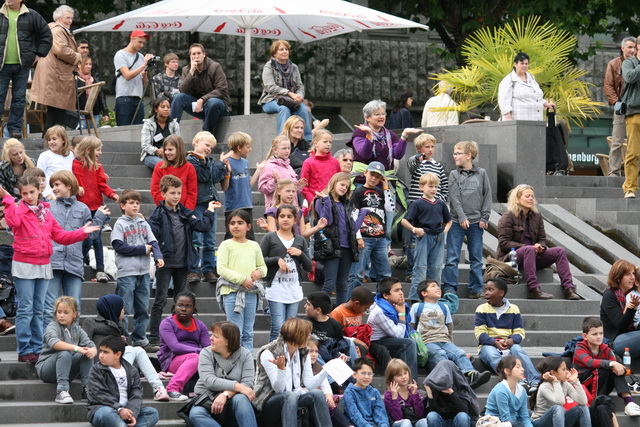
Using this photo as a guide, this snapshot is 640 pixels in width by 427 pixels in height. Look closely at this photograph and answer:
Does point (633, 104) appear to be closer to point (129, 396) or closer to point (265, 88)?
point (265, 88)

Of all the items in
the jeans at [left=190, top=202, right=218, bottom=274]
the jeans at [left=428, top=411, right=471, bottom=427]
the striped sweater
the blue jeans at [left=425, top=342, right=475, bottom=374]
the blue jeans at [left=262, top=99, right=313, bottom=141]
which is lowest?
the jeans at [left=428, top=411, right=471, bottom=427]

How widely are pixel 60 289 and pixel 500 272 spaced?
5.09 metres

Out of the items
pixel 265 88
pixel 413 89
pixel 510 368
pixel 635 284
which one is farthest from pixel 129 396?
pixel 413 89

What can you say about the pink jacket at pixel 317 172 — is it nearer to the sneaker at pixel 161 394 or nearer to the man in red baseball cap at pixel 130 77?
the sneaker at pixel 161 394

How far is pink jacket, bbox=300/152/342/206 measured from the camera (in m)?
14.9

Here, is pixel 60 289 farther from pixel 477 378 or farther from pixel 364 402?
pixel 477 378

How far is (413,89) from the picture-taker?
98.9 feet

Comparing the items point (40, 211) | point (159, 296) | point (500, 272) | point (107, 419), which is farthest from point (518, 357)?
point (40, 211)

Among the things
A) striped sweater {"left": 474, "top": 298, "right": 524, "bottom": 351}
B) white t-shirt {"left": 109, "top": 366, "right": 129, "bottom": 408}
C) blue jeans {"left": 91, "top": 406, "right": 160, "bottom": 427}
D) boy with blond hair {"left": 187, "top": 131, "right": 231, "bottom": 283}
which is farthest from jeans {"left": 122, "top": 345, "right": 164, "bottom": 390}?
striped sweater {"left": 474, "top": 298, "right": 524, "bottom": 351}

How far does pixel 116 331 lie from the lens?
11.8 metres

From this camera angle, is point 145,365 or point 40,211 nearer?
point 145,365

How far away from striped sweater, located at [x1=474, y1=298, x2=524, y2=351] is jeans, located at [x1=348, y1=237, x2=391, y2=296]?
1451 millimetres

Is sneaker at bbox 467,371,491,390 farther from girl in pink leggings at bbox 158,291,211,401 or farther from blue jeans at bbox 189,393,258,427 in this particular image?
girl in pink leggings at bbox 158,291,211,401

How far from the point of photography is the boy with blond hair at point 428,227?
47.1 feet
